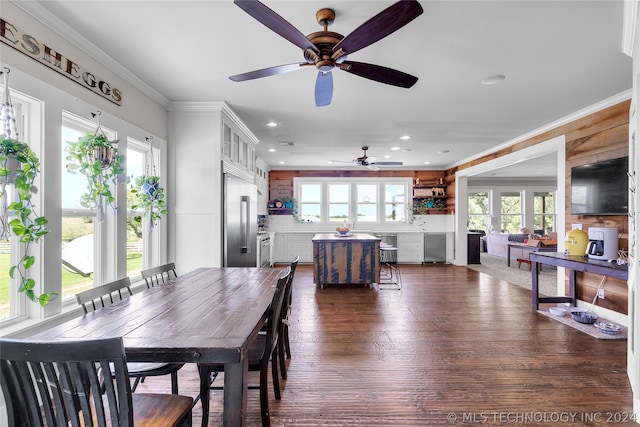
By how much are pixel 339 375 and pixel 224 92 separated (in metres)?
3.05

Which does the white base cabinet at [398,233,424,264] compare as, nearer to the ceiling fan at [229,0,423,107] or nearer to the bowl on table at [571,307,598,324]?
the bowl on table at [571,307,598,324]

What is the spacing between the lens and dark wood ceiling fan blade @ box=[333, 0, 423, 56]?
147 centimetres

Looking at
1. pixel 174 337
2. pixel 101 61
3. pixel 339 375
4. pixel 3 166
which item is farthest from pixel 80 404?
pixel 101 61

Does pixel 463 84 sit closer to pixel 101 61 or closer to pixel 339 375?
pixel 339 375

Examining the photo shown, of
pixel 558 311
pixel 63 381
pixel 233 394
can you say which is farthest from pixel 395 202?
pixel 63 381

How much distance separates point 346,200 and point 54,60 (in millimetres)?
7048

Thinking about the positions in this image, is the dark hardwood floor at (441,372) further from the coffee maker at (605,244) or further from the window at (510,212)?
the window at (510,212)

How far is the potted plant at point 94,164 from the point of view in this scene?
86.7 inches

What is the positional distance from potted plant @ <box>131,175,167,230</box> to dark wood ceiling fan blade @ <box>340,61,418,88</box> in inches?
86.1

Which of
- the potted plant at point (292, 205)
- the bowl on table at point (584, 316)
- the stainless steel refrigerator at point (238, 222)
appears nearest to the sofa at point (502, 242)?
the bowl on table at point (584, 316)

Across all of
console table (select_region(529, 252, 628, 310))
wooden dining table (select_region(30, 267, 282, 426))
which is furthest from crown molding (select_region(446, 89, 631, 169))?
wooden dining table (select_region(30, 267, 282, 426))

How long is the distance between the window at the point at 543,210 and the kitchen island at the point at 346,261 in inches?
326

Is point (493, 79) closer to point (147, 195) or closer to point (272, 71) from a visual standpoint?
point (272, 71)

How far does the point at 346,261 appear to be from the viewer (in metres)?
5.39
